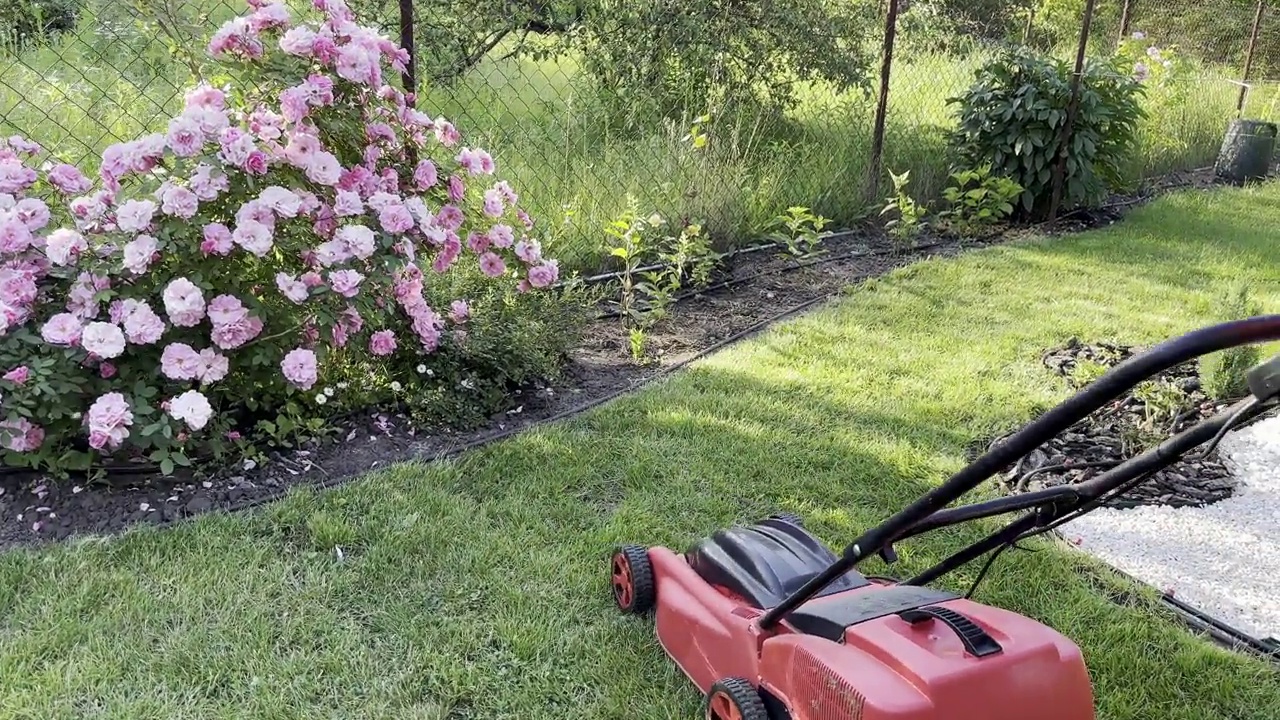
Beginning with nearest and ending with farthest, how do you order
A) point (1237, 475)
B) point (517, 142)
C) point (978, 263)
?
point (1237, 475) < point (517, 142) < point (978, 263)

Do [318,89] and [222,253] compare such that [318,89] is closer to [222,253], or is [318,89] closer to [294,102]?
[294,102]

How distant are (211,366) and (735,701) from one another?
1.75 m

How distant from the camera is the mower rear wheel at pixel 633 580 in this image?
234 centimetres

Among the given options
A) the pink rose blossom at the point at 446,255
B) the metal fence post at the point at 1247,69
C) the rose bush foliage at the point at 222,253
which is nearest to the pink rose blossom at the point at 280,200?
the rose bush foliage at the point at 222,253

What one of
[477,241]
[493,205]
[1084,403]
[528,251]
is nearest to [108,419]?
[477,241]

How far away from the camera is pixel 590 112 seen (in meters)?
6.14

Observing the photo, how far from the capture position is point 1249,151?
8.84m

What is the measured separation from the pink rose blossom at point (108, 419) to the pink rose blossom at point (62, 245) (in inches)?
15.2

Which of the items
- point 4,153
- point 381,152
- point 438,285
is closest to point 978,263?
point 438,285

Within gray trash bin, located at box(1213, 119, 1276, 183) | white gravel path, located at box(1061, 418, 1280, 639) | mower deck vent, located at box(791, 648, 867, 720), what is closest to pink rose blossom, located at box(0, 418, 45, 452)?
mower deck vent, located at box(791, 648, 867, 720)

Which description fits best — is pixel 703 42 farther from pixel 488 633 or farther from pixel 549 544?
pixel 488 633

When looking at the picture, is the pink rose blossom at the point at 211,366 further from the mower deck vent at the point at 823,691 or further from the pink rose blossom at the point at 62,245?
the mower deck vent at the point at 823,691

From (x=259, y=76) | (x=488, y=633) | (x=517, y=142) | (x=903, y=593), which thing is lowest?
(x=488, y=633)

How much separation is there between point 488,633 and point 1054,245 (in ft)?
17.3
